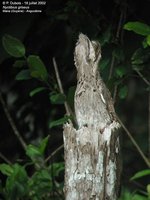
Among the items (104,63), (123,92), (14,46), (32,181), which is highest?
(14,46)

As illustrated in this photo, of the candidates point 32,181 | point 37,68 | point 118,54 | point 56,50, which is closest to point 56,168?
point 32,181

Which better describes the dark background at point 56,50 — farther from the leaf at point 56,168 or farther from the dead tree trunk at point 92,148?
the dead tree trunk at point 92,148

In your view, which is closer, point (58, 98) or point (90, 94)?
point (90, 94)

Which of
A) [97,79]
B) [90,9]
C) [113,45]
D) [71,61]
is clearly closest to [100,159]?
[97,79]

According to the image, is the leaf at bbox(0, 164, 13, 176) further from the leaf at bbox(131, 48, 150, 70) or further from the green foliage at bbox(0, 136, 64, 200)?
the leaf at bbox(131, 48, 150, 70)

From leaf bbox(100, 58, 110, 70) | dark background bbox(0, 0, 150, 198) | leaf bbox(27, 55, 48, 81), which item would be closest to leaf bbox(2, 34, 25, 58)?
leaf bbox(27, 55, 48, 81)

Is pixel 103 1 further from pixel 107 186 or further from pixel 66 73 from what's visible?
pixel 107 186

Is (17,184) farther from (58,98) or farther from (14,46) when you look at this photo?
(14,46)
